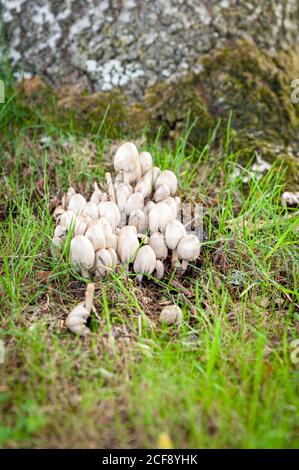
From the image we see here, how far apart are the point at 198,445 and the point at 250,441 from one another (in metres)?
0.14

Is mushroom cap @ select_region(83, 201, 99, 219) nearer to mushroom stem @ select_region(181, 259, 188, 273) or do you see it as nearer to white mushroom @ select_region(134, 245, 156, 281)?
white mushroom @ select_region(134, 245, 156, 281)

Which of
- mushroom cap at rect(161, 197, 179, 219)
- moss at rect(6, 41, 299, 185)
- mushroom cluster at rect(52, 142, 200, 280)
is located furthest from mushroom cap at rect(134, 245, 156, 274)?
moss at rect(6, 41, 299, 185)

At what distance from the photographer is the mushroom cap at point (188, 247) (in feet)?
6.87

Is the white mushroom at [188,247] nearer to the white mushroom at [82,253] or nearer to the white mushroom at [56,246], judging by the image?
the white mushroom at [82,253]

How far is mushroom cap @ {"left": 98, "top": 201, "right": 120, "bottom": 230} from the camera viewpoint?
2.14 meters

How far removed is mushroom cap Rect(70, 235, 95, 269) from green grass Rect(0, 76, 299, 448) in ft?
0.24

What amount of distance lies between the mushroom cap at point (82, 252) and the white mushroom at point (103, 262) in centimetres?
3

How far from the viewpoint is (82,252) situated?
195 cm

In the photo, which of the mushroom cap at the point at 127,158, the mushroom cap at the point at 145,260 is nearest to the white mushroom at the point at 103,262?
the mushroom cap at the point at 145,260

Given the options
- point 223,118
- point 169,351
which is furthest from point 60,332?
point 223,118

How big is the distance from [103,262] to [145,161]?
64cm

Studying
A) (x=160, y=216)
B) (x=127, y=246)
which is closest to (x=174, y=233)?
(x=160, y=216)

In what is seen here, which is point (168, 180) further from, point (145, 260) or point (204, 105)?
point (204, 105)
